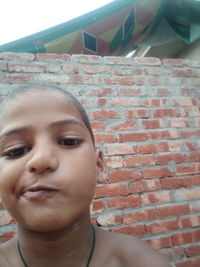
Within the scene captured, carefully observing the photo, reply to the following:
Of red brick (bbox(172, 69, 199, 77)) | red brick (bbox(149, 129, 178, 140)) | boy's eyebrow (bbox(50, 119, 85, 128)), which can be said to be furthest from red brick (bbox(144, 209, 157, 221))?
red brick (bbox(172, 69, 199, 77))

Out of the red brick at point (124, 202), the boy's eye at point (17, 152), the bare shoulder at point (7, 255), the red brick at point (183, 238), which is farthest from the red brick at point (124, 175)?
the boy's eye at point (17, 152)

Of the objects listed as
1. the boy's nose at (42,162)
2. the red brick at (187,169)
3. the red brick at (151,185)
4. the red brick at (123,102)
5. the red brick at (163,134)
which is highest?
the boy's nose at (42,162)

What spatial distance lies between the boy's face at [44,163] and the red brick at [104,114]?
80cm

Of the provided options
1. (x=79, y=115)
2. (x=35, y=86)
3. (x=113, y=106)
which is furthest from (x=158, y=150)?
(x=35, y=86)

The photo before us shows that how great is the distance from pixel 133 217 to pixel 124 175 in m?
0.27

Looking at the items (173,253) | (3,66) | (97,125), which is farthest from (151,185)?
(3,66)

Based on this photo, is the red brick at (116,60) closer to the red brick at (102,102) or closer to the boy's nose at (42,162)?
the red brick at (102,102)

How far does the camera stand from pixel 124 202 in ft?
4.67

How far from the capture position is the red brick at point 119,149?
4.87 feet

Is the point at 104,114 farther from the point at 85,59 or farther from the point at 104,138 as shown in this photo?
the point at 85,59

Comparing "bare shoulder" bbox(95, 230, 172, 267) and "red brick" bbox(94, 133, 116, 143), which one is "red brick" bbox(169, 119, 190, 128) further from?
"bare shoulder" bbox(95, 230, 172, 267)

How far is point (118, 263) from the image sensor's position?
0.75m

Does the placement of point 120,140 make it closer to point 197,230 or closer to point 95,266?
point 197,230

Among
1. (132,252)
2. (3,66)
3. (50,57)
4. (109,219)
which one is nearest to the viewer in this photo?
(132,252)
